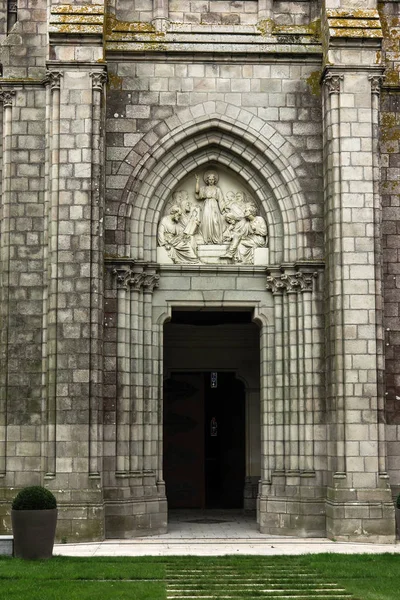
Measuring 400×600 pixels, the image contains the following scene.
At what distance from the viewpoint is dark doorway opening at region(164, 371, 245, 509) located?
2211 centimetres

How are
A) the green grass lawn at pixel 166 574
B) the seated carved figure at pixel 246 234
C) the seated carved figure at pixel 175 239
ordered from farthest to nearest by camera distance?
the seated carved figure at pixel 246 234
the seated carved figure at pixel 175 239
the green grass lawn at pixel 166 574

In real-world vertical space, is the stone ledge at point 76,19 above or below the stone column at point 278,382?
above

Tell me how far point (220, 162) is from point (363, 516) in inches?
254

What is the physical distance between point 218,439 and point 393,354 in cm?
679

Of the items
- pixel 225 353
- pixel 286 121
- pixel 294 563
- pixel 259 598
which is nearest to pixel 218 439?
pixel 225 353

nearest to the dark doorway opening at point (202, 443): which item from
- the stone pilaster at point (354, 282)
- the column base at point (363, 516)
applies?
the stone pilaster at point (354, 282)

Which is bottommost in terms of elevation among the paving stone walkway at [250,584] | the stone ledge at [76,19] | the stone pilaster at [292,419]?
the paving stone walkway at [250,584]

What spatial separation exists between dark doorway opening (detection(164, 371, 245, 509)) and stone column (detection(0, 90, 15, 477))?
593 cm

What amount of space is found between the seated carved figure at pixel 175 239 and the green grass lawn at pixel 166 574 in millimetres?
5724

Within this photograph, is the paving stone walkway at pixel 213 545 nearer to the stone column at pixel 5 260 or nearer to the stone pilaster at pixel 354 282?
the stone pilaster at pixel 354 282

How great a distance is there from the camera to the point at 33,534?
13.7m

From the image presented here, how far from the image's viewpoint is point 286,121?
17719 mm

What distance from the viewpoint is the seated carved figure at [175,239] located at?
699 inches

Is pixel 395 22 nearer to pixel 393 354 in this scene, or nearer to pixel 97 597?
pixel 393 354
